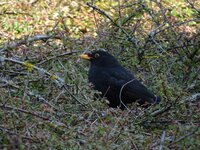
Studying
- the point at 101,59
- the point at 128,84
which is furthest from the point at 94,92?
the point at 101,59

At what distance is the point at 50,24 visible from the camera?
891 centimetres

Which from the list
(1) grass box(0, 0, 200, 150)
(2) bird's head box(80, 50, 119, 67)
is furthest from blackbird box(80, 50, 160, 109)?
(1) grass box(0, 0, 200, 150)

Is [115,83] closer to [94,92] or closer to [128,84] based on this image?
[128,84]

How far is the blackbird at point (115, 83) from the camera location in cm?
588

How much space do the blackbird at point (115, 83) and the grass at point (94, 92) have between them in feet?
0.59

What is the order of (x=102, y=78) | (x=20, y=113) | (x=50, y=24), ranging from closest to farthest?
(x=20, y=113), (x=102, y=78), (x=50, y=24)

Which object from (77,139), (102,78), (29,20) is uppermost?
(77,139)

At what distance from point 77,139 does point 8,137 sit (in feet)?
1.84

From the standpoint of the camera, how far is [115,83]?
19.6ft

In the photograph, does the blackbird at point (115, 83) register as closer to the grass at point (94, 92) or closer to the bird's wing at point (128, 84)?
the bird's wing at point (128, 84)

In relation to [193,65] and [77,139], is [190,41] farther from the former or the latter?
[77,139]

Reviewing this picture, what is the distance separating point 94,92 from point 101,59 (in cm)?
185

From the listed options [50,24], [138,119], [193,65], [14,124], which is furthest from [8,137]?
[50,24]

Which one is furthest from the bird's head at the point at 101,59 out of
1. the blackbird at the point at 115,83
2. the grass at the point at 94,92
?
the grass at the point at 94,92
